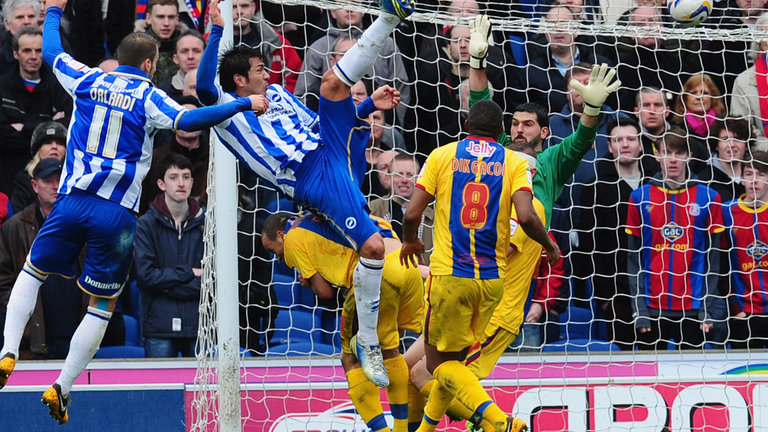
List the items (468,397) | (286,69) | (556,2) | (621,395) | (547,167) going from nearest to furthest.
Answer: (468,397)
(547,167)
(621,395)
(286,69)
(556,2)

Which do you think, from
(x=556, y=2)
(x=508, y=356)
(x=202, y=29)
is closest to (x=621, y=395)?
(x=508, y=356)

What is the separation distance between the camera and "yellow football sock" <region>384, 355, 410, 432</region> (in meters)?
7.92

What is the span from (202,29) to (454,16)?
2640mm

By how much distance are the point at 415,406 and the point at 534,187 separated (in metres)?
1.67

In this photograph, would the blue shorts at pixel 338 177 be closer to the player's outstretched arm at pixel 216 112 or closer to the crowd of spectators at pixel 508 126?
the player's outstretched arm at pixel 216 112

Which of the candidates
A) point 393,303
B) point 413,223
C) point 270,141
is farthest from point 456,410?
point 270,141

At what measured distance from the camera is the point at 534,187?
26.9 feet

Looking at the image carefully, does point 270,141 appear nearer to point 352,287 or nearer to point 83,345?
point 352,287

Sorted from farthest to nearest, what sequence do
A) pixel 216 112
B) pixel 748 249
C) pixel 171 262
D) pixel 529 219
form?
pixel 748 249, pixel 171 262, pixel 529 219, pixel 216 112

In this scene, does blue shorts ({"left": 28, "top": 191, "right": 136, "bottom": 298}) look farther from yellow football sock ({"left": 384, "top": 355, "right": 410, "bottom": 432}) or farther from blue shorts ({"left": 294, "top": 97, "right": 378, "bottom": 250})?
yellow football sock ({"left": 384, "top": 355, "right": 410, "bottom": 432})

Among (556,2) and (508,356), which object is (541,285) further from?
(556,2)

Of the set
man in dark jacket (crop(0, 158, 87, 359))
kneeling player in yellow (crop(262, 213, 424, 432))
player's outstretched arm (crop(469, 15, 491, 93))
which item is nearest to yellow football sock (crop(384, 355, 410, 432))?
kneeling player in yellow (crop(262, 213, 424, 432))

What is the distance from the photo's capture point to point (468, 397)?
289 inches

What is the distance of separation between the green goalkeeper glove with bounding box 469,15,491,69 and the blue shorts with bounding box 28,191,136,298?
2.45 metres
